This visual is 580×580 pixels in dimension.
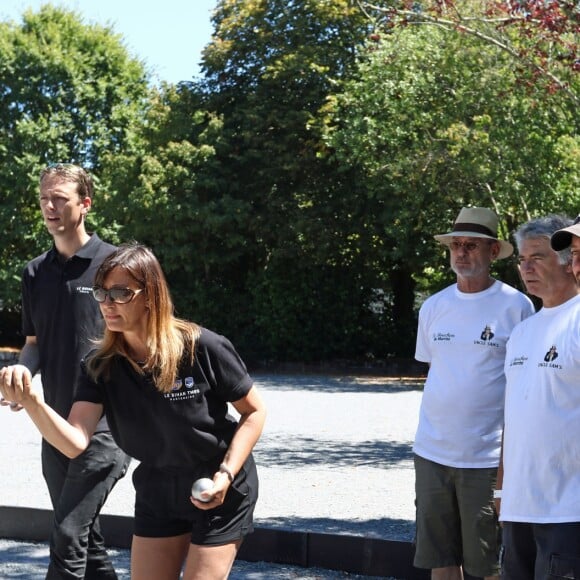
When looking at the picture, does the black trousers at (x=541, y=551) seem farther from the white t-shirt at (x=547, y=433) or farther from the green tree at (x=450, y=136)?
the green tree at (x=450, y=136)

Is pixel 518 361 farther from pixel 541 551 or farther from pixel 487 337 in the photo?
pixel 487 337

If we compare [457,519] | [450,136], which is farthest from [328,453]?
[450,136]

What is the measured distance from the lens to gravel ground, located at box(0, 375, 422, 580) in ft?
21.8

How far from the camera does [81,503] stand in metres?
4.43

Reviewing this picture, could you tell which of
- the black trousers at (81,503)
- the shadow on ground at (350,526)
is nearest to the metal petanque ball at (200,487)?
the black trousers at (81,503)

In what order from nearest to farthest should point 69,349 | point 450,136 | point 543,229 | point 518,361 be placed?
point 518,361 → point 543,229 → point 69,349 → point 450,136

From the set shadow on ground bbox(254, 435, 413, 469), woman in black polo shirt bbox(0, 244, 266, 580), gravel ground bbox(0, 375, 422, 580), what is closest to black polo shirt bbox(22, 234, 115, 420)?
woman in black polo shirt bbox(0, 244, 266, 580)

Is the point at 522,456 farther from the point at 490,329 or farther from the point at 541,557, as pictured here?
the point at 490,329

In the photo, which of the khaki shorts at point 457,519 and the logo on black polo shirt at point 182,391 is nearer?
the logo on black polo shirt at point 182,391

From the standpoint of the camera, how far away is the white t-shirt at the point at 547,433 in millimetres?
3430

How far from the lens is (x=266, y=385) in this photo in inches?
852

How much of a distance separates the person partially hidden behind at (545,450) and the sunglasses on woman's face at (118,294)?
4.40 feet

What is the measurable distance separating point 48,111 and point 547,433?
107 feet

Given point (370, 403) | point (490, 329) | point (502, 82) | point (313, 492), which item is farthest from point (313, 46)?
point (490, 329)
